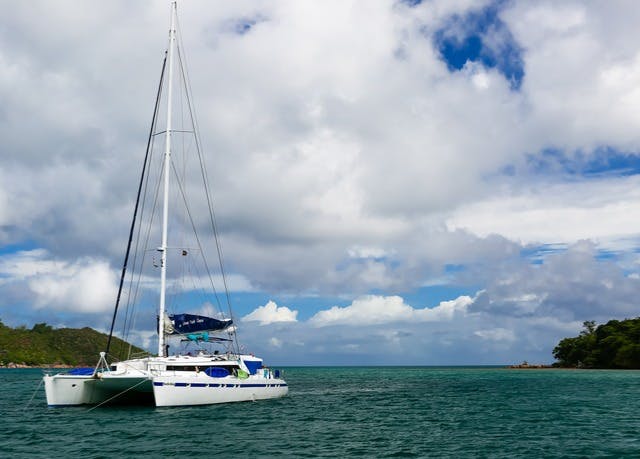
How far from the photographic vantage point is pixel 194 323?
1668 inches

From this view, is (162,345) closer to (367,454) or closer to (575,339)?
(367,454)

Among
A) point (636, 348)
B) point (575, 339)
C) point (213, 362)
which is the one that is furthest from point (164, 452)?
point (575, 339)

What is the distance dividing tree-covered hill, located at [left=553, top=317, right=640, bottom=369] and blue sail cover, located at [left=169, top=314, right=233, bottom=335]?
107 meters

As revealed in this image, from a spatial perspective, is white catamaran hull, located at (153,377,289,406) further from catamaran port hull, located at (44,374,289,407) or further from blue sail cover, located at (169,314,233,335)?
blue sail cover, located at (169,314,233,335)

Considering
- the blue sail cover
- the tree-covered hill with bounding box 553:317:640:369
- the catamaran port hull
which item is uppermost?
the blue sail cover

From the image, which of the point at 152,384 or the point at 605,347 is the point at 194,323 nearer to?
the point at 152,384

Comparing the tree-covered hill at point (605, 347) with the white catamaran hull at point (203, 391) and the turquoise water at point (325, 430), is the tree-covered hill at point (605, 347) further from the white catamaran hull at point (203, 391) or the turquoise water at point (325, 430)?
the white catamaran hull at point (203, 391)

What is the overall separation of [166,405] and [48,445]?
36.7 feet

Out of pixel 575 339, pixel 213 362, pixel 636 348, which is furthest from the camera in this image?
pixel 575 339

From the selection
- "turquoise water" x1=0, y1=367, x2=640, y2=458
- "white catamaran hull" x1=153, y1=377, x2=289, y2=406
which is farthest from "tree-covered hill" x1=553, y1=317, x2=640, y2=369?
"white catamaran hull" x1=153, y1=377, x2=289, y2=406

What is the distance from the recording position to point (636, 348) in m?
119

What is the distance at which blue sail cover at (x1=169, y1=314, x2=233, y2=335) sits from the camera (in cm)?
4141

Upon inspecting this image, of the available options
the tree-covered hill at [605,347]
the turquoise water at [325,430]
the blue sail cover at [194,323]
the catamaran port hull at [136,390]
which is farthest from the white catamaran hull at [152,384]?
the tree-covered hill at [605,347]

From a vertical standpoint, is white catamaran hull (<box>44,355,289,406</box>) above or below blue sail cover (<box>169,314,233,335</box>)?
below
